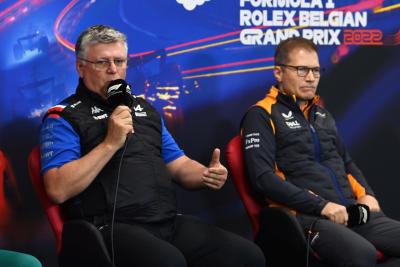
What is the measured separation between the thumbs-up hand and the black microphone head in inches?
16.7

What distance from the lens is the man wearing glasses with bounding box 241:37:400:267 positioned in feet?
10.00

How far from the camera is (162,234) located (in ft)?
9.57

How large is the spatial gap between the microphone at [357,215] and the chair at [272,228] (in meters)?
0.18

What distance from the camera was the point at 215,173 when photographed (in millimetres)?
2877

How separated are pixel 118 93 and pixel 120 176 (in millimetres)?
343

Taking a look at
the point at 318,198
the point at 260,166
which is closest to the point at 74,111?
the point at 260,166

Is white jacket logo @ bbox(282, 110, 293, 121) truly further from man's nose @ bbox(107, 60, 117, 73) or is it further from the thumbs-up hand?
man's nose @ bbox(107, 60, 117, 73)

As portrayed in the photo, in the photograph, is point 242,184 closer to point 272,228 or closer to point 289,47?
point 272,228

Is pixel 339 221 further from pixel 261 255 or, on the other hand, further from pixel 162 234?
pixel 162 234

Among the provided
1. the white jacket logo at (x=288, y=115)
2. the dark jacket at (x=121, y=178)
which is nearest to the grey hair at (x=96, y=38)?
the dark jacket at (x=121, y=178)

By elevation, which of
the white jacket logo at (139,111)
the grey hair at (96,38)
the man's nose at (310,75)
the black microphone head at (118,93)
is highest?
the grey hair at (96,38)

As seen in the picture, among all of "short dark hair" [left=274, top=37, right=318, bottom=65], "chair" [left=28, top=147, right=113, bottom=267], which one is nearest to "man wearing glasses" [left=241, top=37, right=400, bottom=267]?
"short dark hair" [left=274, top=37, right=318, bottom=65]

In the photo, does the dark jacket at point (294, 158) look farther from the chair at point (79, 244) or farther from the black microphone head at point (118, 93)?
the chair at point (79, 244)

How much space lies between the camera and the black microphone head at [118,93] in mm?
2848
